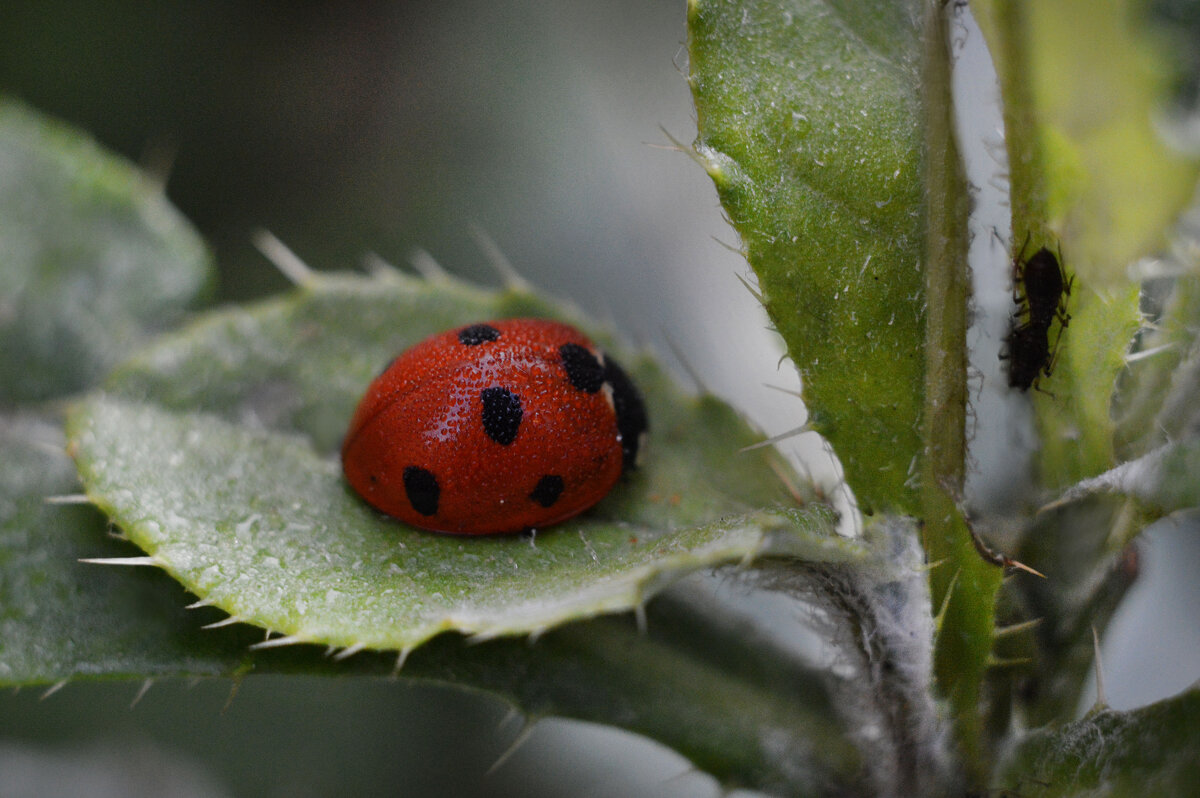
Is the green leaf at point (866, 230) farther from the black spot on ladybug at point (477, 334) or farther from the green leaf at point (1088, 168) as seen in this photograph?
the black spot on ladybug at point (477, 334)

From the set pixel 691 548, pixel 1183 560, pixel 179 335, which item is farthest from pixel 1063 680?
pixel 179 335

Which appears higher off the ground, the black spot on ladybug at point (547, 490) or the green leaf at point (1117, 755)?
the green leaf at point (1117, 755)

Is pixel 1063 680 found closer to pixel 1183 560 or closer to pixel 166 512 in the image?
pixel 1183 560

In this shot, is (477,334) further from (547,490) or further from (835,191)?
(835,191)

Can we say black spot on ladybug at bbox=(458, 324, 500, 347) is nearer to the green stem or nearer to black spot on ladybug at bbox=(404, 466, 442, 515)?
black spot on ladybug at bbox=(404, 466, 442, 515)

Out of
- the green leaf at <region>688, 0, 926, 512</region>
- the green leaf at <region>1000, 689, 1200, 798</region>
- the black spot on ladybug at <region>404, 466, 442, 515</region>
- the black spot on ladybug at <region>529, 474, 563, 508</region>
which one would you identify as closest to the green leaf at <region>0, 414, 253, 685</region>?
the black spot on ladybug at <region>404, 466, 442, 515</region>

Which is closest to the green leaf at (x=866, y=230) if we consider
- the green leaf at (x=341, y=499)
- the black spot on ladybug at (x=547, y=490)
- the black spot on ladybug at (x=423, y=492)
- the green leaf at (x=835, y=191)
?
the green leaf at (x=835, y=191)
